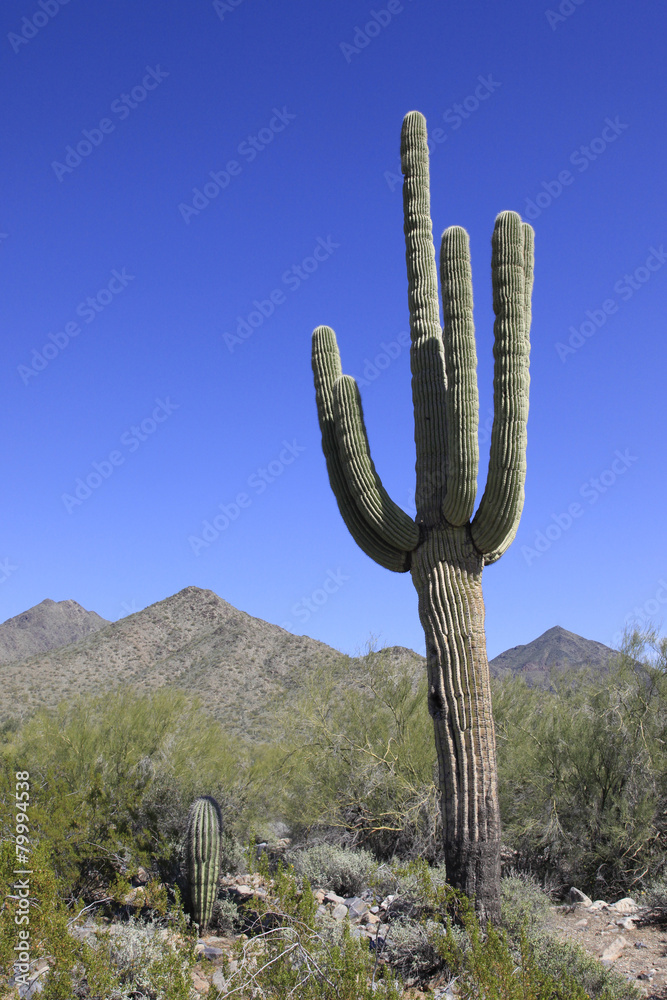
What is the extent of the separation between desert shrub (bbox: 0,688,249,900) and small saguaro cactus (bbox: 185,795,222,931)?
0.82 metres

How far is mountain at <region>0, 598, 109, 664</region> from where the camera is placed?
68.0 meters

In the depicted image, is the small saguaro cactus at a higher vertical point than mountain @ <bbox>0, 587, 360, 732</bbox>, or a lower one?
lower

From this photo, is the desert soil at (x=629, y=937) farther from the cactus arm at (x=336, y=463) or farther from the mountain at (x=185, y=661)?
the mountain at (x=185, y=661)

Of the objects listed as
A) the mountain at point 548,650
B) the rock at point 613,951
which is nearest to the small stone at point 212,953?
the rock at point 613,951

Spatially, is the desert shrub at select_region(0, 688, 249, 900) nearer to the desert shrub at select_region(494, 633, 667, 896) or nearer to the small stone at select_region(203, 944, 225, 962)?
the small stone at select_region(203, 944, 225, 962)

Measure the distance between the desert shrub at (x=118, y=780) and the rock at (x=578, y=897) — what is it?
4.18m

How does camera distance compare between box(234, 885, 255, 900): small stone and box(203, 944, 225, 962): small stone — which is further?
box(234, 885, 255, 900): small stone

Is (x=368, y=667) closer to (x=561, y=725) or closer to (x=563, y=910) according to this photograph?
(x=561, y=725)

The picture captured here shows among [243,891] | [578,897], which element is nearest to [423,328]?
[578,897]

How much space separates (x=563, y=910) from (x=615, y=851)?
141 cm

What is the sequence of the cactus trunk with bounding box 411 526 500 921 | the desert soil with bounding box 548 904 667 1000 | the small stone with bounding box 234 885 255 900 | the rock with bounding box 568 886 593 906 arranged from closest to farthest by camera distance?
1. the desert soil with bounding box 548 904 667 1000
2. the cactus trunk with bounding box 411 526 500 921
3. the rock with bounding box 568 886 593 906
4. the small stone with bounding box 234 885 255 900

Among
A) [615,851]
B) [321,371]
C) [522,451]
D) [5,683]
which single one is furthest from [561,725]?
[5,683]

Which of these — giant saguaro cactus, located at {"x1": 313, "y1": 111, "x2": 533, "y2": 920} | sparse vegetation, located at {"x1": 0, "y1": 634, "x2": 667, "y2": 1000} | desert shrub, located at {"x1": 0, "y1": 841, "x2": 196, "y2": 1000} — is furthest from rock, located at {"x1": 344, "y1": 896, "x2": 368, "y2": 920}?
desert shrub, located at {"x1": 0, "y1": 841, "x2": 196, "y2": 1000}

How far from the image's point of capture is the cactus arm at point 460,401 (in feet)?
21.6
